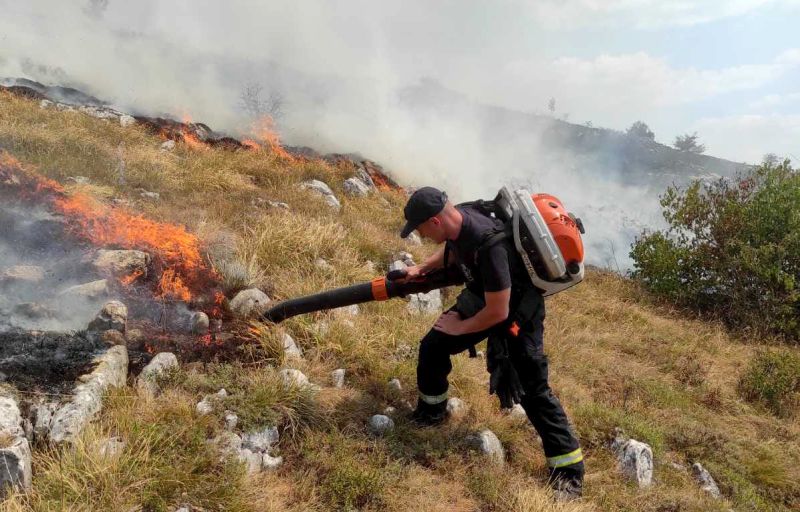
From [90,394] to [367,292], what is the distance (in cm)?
183

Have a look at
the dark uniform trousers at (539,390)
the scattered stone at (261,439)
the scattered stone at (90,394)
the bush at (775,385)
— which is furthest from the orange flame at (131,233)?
the bush at (775,385)

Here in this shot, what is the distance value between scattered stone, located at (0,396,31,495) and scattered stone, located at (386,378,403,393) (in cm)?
232

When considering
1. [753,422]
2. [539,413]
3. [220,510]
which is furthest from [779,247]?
[220,510]

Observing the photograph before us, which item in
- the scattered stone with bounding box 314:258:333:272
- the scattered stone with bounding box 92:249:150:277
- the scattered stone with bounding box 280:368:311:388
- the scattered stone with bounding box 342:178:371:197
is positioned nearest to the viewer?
the scattered stone with bounding box 280:368:311:388

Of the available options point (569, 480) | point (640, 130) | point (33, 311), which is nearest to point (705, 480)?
point (569, 480)

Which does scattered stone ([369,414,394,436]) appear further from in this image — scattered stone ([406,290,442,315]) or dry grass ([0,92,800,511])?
scattered stone ([406,290,442,315])

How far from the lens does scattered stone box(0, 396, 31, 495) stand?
221cm

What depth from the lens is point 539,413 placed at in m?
3.08

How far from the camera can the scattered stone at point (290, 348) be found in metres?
3.81

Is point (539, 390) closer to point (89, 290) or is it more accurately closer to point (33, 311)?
point (89, 290)

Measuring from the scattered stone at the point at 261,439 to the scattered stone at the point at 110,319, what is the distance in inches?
51.1

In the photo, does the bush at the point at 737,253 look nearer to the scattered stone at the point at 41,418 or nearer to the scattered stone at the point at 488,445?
the scattered stone at the point at 488,445

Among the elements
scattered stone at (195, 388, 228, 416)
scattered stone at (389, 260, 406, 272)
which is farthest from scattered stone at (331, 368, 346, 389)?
scattered stone at (389, 260, 406, 272)

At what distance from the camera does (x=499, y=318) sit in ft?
9.27
